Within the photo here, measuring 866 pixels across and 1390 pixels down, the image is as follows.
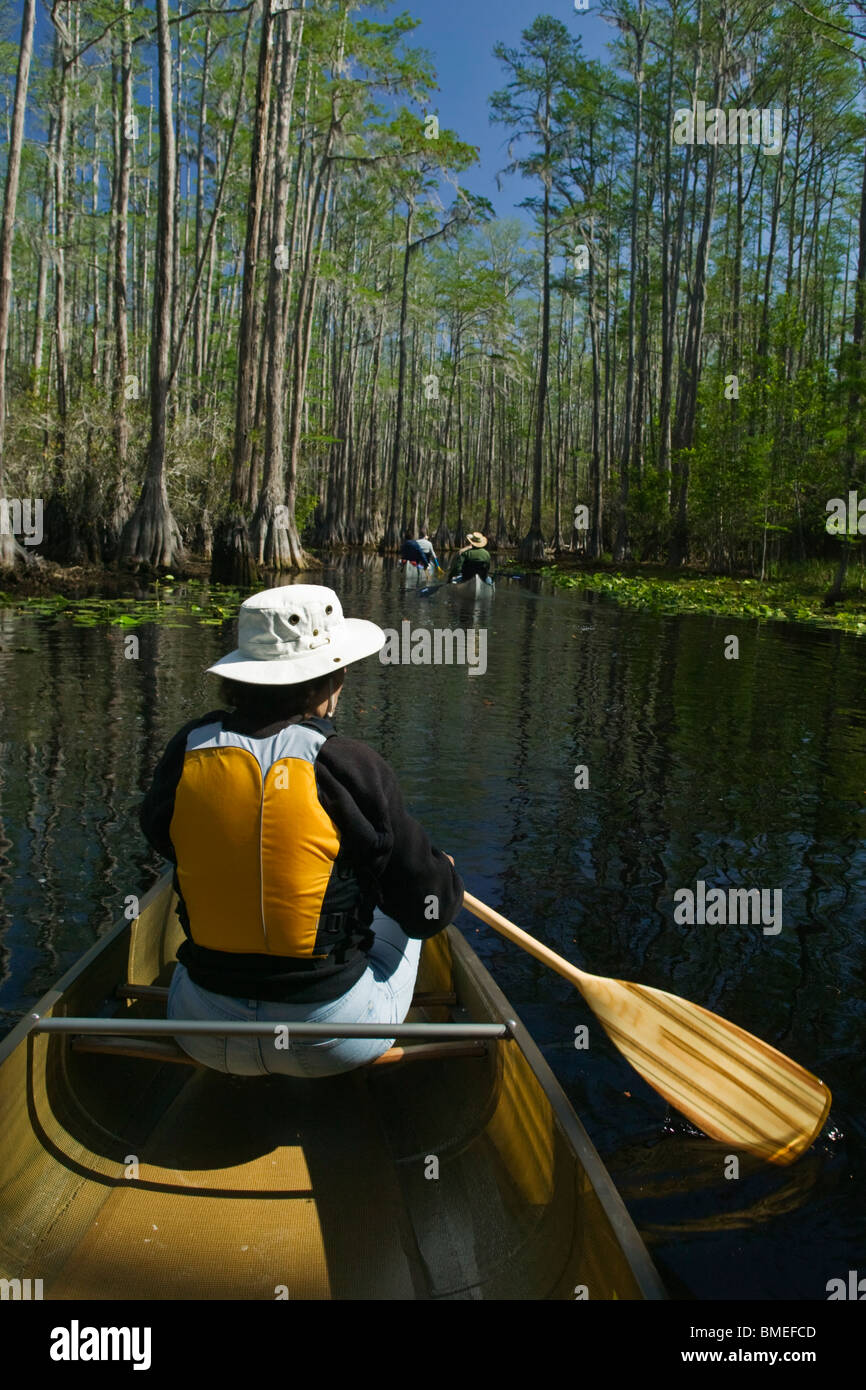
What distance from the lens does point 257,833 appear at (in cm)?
239

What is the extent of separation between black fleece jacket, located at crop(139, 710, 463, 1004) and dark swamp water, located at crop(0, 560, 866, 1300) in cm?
127

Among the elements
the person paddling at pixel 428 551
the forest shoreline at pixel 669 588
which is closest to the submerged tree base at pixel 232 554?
the forest shoreline at pixel 669 588

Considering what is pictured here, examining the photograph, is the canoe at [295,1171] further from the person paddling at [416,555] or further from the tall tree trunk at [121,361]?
the person paddling at [416,555]

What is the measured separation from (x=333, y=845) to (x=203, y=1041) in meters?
0.67

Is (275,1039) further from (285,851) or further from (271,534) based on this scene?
(271,534)

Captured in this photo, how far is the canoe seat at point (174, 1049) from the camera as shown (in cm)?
271

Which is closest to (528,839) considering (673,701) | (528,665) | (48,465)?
(673,701)

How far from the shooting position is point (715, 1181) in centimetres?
314

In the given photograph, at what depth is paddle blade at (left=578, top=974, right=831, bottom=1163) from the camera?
314 centimetres

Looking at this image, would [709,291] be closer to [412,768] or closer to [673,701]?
[673,701]

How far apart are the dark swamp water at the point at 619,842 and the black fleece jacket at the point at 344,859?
49.8 inches

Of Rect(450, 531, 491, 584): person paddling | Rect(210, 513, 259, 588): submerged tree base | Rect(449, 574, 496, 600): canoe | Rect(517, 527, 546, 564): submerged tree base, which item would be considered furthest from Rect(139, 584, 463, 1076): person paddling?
Rect(517, 527, 546, 564): submerged tree base

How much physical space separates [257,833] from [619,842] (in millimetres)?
Result: 4177

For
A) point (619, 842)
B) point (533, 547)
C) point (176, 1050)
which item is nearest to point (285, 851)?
point (176, 1050)
